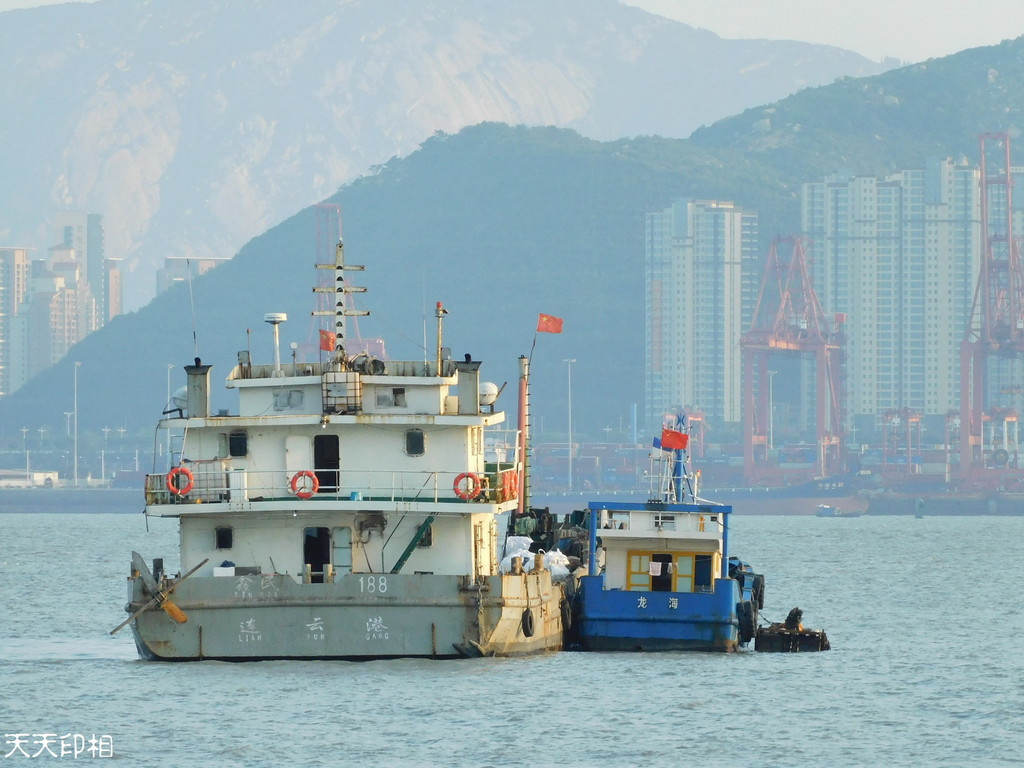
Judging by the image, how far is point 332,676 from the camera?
42.0 metres

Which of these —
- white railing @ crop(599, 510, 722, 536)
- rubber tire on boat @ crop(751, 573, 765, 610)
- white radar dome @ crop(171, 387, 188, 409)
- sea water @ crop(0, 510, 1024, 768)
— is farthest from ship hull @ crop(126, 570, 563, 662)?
rubber tire on boat @ crop(751, 573, 765, 610)

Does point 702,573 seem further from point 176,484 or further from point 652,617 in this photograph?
point 176,484

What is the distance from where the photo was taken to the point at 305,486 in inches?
1703

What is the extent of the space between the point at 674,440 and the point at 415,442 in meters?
8.94

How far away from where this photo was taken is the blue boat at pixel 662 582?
4847 centimetres

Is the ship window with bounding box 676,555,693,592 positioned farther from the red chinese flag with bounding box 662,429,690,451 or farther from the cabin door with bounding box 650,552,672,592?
the red chinese flag with bounding box 662,429,690,451

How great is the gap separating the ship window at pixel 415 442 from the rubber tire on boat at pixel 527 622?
3.86 m

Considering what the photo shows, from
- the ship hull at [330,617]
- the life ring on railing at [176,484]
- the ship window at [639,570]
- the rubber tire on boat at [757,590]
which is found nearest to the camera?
the ship hull at [330,617]

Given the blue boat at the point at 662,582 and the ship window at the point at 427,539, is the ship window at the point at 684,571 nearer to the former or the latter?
the blue boat at the point at 662,582

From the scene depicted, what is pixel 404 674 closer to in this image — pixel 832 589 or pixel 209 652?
pixel 209 652

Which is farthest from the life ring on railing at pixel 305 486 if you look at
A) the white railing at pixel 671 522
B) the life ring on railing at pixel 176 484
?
the white railing at pixel 671 522

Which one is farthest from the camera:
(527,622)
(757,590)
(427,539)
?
(757,590)

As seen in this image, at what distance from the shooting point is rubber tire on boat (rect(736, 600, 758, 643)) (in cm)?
5206

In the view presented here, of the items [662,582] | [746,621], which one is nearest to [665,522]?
[662,582]
